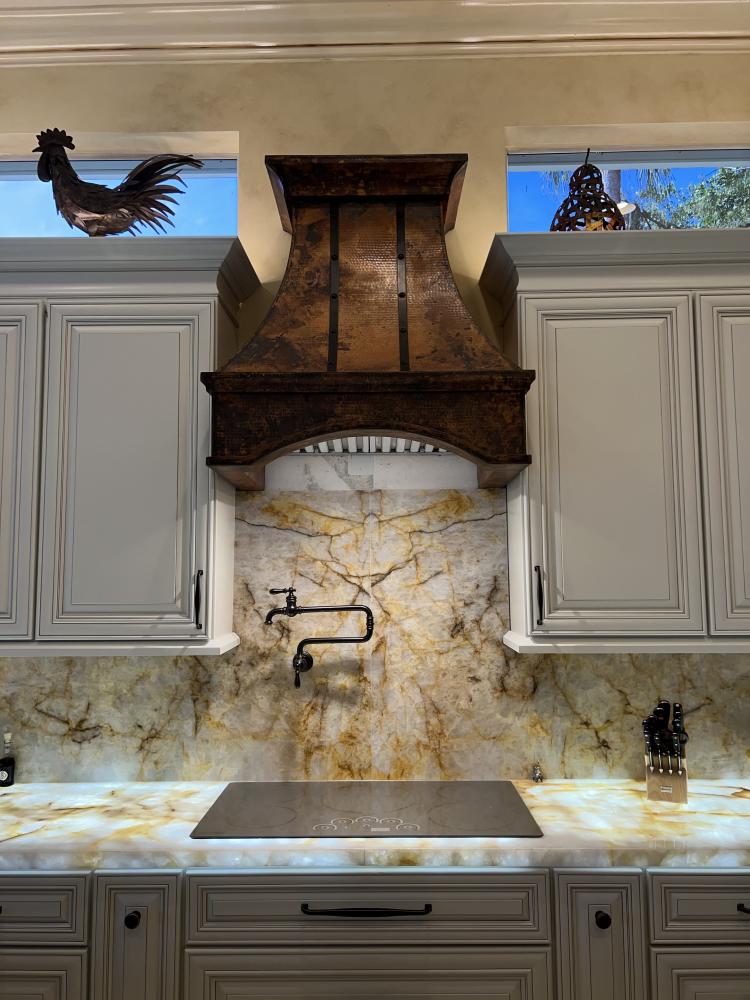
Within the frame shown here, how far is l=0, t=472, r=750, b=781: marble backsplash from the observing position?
2.28m

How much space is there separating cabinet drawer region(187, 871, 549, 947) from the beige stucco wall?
196 centimetres

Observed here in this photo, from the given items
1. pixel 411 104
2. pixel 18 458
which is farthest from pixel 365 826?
pixel 411 104

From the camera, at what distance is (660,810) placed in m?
1.97

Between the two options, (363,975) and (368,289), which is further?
(368,289)

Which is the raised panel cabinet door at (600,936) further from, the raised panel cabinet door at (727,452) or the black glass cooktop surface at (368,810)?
the raised panel cabinet door at (727,452)

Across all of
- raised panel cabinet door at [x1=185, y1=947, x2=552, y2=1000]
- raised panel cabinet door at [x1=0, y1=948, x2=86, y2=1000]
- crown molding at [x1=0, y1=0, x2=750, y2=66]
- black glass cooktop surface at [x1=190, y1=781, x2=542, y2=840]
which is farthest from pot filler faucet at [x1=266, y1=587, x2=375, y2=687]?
crown molding at [x1=0, y1=0, x2=750, y2=66]

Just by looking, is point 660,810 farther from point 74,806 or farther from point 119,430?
point 119,430

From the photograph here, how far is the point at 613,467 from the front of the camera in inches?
80.7

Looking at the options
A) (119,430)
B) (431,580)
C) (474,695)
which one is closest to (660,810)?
(474,695)

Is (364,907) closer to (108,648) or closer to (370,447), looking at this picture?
(108,648)

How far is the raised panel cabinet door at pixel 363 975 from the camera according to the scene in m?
1.67

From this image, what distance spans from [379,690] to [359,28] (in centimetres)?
224

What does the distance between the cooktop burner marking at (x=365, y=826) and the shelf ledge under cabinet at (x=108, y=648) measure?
54 centimetres

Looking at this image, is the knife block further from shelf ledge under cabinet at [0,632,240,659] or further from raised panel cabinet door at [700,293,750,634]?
shelf ledge under cabinet at [0,632,240,659]
